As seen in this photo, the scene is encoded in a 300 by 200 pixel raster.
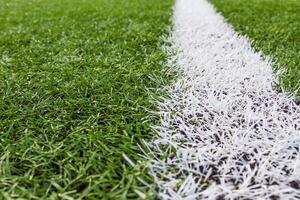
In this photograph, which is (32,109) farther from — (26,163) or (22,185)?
(22,185)

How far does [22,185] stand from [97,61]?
5.02 feet

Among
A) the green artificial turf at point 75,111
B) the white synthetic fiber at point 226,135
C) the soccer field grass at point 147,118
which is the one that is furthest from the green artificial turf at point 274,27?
the green artificial turf at point 75,111

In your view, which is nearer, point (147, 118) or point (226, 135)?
point (226, 135)

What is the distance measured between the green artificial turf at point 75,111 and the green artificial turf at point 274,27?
78 centimetres

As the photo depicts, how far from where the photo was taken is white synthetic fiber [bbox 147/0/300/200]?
1.26 m

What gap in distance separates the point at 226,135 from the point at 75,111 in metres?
0.69

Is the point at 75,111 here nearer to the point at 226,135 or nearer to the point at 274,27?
the point at 226,135

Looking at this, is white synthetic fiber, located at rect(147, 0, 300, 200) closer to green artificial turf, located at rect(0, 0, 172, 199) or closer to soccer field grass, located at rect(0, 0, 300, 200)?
soccer field grass, located at rect(0, 0, 300, 200)

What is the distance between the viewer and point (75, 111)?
186cm

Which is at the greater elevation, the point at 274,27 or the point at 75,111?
the point at 274,27

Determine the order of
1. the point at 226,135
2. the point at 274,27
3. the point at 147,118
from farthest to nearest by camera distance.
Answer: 1. the point at 274,27
2. the point at 147,118
3. the point at 226,135

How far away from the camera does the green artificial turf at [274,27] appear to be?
102 inches

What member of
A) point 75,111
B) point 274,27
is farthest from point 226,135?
point 274,27

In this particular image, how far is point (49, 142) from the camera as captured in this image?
1.54 meters
